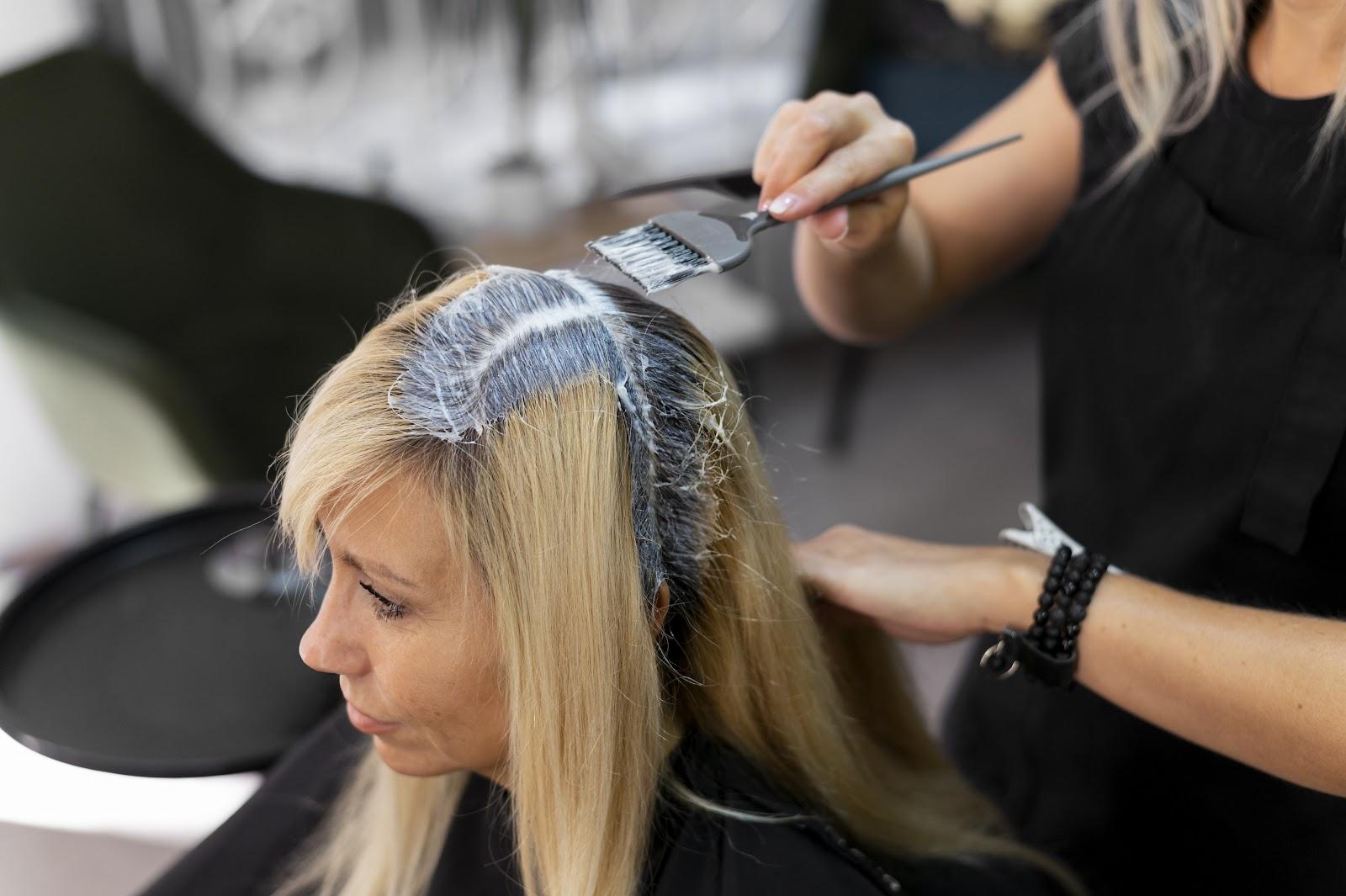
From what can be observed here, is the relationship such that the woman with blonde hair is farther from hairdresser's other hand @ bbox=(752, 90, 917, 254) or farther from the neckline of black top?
the neckline of black top

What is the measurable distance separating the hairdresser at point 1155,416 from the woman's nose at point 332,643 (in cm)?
31

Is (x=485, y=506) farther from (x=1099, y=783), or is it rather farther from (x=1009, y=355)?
(x=1009, y=355)

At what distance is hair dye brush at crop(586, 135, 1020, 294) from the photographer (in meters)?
0.65

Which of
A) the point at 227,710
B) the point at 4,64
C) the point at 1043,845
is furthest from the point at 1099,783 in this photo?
the point at 4,64

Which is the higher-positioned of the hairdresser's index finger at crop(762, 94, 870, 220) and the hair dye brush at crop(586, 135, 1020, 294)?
the hairdresser's index finger at crop(762, 94, 870, 220)

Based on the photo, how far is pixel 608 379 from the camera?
0.66 meters

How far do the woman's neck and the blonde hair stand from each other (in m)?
0.42

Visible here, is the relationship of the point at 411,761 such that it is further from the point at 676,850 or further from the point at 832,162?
the point at 832,162

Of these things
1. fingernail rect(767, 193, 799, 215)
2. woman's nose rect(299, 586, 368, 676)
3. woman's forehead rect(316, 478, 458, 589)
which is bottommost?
woman's nose rect(299, 586, 368, 676)

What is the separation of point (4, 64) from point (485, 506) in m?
1.73

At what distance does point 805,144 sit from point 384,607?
0.38m

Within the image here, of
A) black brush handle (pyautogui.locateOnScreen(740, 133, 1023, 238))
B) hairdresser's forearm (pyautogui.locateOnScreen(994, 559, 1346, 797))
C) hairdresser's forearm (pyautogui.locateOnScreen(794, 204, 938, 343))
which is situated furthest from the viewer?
hairdresser's forearm (pyautogui.locateOnScreen(794, 204, 938, 343))

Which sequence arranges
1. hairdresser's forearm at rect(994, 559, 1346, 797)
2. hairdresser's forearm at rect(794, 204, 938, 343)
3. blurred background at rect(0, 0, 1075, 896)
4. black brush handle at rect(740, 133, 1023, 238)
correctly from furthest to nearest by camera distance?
blurred background at rect(0, 0, 1075, 896) → hairdresser's forearm at rect(794, 204, 938, 343) → black brush handle at rect(740, 133, 1023, 238) → hairdresser's forearm at rect(994, 559, 1346, 797)

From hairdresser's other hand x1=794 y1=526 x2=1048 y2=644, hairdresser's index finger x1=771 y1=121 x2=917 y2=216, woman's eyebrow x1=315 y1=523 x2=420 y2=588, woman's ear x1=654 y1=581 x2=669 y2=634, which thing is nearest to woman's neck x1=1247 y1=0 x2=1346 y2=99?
hairdresser's index finger x1=771 y1=121 x2=917 y2=216
